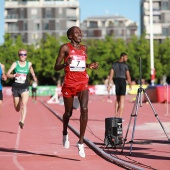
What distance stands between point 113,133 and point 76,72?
212 centimetres

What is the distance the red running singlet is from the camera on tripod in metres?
1.73

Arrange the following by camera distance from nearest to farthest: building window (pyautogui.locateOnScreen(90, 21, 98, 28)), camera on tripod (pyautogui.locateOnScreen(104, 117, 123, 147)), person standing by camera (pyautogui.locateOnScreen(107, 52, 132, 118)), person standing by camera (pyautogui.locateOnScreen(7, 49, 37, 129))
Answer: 1. camera on tripod (pyautogui.locateOnScreen(104, 117, 123, 147))
2. person standing by camera (pyautogui.locateOnScreen(7, 49, 37, 129))
3. person standing by camera (pyautogui.locateOnScreen(107, 52, 132, 118))
4. building window (pyautogui.locateOnScreen(90, 21, 98, 28))

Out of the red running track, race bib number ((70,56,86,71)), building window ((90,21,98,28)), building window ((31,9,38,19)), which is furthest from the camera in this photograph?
building window ((90,21,98,28))

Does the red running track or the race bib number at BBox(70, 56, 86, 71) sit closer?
the red running track

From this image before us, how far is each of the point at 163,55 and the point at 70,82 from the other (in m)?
88.9

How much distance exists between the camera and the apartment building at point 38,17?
127062 millimetres

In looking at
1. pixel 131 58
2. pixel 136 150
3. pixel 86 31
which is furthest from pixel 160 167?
pixel 86 31

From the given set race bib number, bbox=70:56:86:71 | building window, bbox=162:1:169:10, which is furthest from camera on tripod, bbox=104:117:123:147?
building window, bbox=162:1:169:10

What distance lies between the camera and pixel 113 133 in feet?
38.7

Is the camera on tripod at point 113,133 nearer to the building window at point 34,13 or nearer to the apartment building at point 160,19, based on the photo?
the apartment building at point 160,19

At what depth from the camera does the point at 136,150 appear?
11.0 metres

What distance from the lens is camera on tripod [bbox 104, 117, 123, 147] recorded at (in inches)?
457

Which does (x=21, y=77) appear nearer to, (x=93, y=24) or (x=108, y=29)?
(x=108, y=29)

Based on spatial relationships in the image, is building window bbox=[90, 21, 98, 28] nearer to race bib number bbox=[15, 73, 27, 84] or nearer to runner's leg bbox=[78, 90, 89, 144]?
race bib number bbox=[15, 73, 27, 84]
